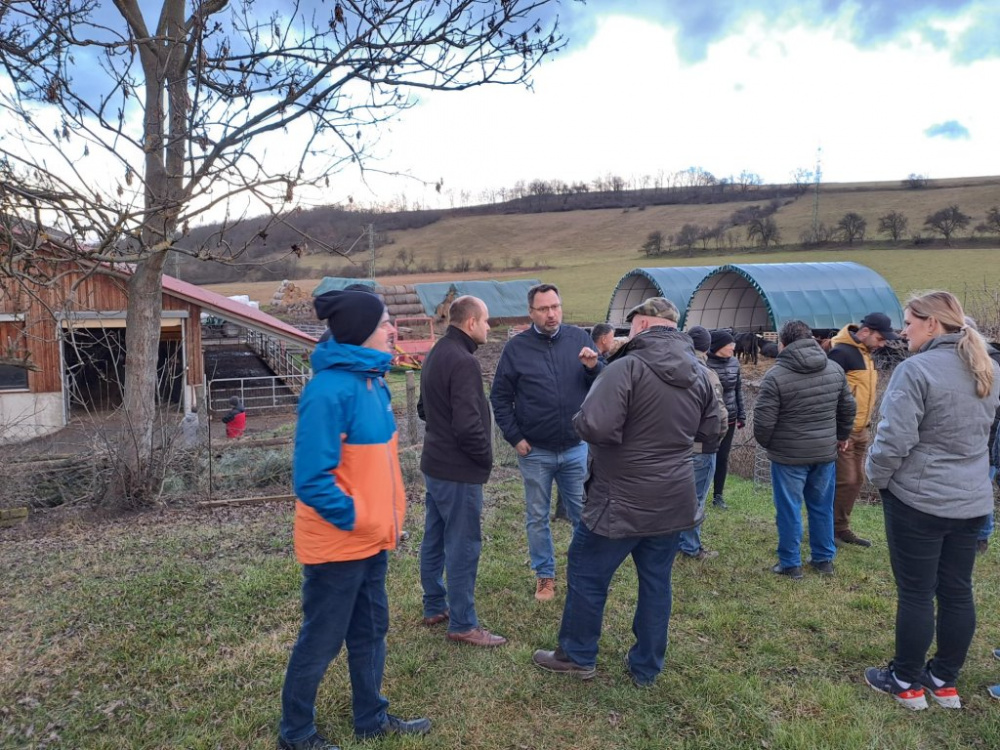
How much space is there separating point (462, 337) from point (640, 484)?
1.29 metres

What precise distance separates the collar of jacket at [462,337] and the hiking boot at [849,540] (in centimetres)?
388

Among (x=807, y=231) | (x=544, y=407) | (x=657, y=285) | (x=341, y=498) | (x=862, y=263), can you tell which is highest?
(x=807, y=231)

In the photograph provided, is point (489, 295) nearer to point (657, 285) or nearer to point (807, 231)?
point (657, 285)

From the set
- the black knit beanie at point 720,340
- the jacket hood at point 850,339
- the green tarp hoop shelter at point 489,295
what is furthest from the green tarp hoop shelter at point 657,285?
the jacket hood at point 850,339

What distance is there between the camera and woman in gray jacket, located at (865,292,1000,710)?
11.0 feet

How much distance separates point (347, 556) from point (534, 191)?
102446mm

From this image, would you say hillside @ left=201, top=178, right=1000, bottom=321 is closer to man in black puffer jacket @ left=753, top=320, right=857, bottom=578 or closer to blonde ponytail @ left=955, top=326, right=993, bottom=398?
man in black puffer jacket @ left=753, top=320, right=857, bottom=578

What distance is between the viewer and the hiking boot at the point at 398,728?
3.13 meters

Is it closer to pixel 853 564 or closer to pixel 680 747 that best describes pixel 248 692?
pixel 680 747

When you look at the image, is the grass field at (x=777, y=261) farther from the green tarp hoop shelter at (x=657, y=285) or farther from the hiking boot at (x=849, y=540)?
the hiking boot at (x=849, y=540)

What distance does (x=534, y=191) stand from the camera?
4006 inches

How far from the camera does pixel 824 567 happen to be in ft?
17.5

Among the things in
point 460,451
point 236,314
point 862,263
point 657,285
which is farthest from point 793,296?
point 862,263

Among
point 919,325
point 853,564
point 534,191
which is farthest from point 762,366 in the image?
point 534,191
